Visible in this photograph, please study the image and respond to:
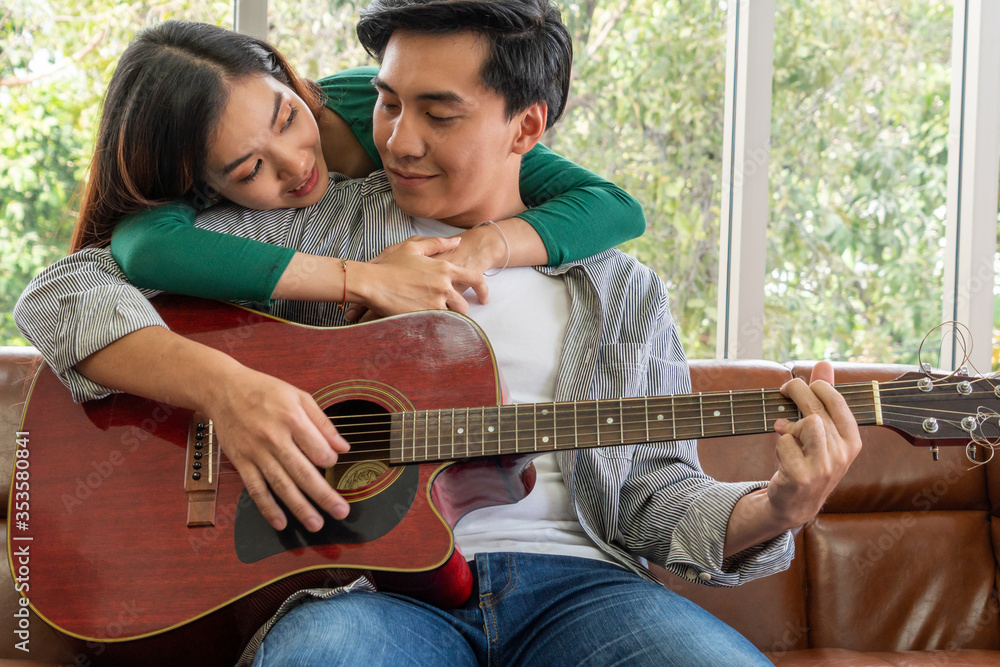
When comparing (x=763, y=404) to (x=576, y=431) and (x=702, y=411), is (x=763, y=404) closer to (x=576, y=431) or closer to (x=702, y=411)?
(x=702, y=411)

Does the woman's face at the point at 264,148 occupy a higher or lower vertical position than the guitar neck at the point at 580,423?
higher

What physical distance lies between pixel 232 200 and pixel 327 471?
0.59 meters

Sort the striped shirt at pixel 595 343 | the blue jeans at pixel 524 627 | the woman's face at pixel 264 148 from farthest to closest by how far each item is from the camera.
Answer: the woman's face at pixel 264 148 < the striped shirt at pixel 595 343 < the blue jeans at pixel 524 627

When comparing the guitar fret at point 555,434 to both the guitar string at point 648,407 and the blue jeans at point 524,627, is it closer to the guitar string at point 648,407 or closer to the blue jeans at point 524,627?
the guitar string at point 648,407

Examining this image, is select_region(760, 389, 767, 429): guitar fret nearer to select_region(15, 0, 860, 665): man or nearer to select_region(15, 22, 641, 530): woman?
select_region(15, 0, 860, 665): man

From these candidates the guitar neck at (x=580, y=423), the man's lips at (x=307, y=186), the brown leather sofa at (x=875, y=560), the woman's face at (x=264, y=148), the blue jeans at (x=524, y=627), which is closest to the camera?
the blue jeans at (x=524, y=627)

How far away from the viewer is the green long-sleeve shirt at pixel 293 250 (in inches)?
47.1

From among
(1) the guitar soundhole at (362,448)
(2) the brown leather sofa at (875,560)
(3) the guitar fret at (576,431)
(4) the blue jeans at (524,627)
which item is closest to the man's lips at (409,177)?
(1) the guitar soundhole at (362,448)

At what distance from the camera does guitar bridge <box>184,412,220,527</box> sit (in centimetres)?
108

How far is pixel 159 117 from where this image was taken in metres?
1.29

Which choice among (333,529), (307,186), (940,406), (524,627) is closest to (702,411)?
(940,406)

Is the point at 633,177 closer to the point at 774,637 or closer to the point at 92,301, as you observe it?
the point at 774,637

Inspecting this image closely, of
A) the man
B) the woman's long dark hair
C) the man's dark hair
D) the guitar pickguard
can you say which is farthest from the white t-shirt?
the woman's long dark hair

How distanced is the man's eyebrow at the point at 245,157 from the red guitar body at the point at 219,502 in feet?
0.84
